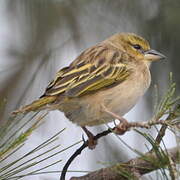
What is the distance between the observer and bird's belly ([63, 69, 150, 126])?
161 inches

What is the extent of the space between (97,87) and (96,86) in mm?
13

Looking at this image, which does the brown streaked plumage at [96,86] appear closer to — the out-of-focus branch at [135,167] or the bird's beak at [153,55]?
the bird's beak at [153,55]

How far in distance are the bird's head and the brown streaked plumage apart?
0.04 metres

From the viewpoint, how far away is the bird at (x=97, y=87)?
400cm

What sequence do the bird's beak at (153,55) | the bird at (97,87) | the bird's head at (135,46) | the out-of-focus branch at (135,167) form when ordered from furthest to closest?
the bird's head at (135,46)
the bird's beak at (153,55)
the bird at (97,87)
the out-of-focus branch at (135,167)

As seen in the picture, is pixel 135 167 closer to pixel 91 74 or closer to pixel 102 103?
pixel 102 103

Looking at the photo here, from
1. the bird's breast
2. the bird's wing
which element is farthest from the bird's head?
the bird's breast

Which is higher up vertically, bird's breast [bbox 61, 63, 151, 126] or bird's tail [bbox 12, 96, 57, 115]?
bird's tail [bbox 12, 96, 57, 115]

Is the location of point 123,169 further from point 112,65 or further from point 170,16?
point 170,16

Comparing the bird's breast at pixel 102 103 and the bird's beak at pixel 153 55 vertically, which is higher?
the bird's beak at pixel 153 55

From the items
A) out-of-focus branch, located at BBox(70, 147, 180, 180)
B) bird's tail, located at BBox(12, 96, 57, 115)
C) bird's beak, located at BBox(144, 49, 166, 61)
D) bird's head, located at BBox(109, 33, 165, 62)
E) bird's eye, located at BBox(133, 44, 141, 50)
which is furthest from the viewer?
bird's eye, located at BBox(133, 44, 141, 50)

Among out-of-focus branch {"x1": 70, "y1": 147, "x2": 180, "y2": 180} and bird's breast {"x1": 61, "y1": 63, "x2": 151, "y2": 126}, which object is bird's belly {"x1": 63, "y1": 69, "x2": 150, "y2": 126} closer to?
bird's breast {"x1": 61, "y1": 63, "x2": 151, "y2": 126}

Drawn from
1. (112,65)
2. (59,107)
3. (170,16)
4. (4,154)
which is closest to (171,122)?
(4,154)

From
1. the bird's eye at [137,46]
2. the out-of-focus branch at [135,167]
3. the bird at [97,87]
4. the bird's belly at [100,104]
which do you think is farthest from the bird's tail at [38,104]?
the bird's eye at [137,46]
